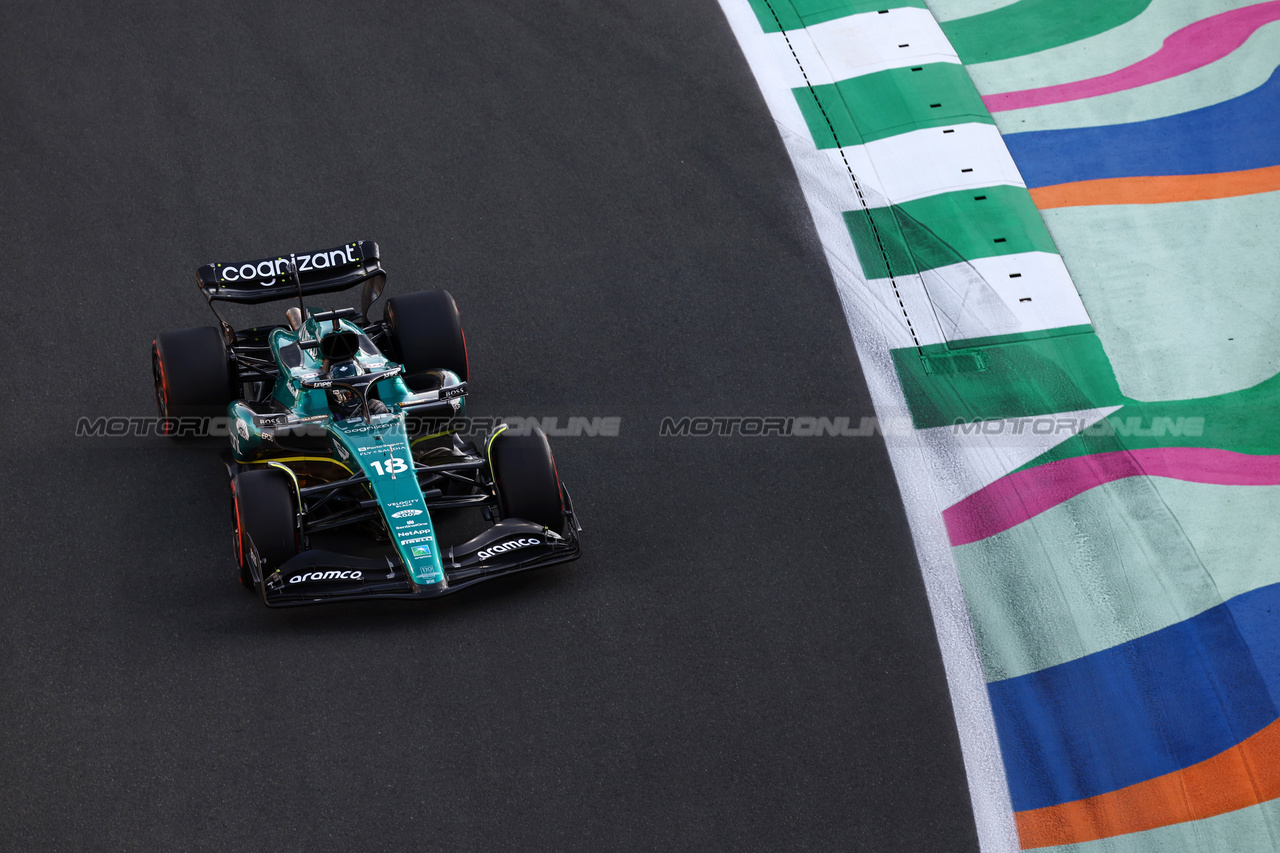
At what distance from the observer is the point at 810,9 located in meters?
12.6

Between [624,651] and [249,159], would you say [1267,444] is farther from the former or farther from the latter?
[249,159]

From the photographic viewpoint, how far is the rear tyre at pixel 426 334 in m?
8.49

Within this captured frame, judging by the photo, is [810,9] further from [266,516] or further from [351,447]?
[266,516]

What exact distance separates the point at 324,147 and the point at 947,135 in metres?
5.57

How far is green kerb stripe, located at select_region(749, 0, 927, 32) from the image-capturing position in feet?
41.1

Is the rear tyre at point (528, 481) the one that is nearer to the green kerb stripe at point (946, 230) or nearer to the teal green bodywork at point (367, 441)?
the teal green bodywork at point (367, 441)

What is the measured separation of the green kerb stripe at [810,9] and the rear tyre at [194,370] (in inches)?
268

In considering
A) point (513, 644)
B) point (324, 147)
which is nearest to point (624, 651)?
point (513, 644)

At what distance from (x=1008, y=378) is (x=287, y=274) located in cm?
532

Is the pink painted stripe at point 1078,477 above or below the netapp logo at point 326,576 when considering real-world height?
below

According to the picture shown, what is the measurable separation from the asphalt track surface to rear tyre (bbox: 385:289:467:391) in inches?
26.7

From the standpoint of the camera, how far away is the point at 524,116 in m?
11.6

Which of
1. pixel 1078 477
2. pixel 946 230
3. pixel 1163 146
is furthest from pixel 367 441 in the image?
pixel 1163 146

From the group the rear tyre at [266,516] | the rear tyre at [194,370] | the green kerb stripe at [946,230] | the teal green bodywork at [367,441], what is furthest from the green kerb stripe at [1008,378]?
the rear tyre at [194,370]
